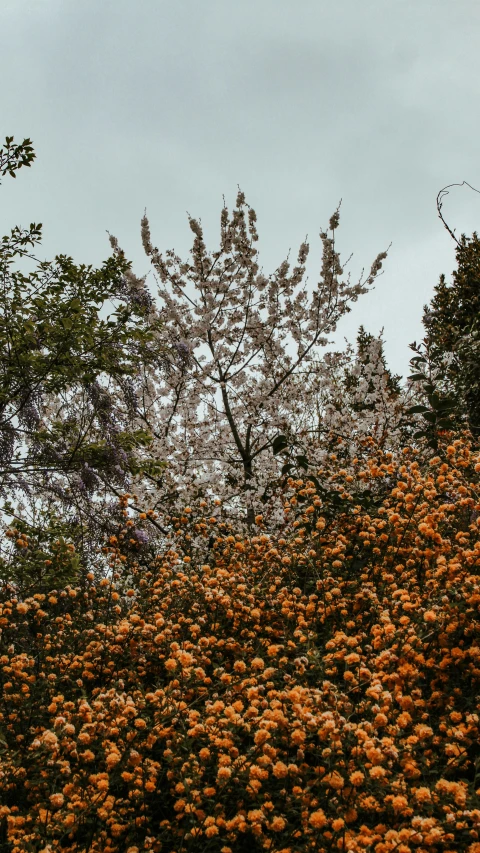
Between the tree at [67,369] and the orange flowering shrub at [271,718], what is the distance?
214cm

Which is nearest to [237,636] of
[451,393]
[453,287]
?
[451,393]

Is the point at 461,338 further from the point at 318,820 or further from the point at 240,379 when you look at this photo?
→ the point at 318,820

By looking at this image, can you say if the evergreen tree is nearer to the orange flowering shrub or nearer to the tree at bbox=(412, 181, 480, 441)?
the tree at bbox=(412, 181, 480, 441)

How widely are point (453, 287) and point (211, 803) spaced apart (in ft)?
45.8

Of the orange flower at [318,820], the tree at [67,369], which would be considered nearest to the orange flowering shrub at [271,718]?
the orange flower at [318,820]

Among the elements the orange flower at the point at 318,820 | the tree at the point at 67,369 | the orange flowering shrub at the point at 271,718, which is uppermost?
the tree at the point at 67,369

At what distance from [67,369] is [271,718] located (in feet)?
12.8

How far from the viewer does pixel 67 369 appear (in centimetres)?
513

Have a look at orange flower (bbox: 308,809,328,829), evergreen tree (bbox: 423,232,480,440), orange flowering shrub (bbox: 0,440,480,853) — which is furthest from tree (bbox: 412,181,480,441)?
orange flower (bbox: 308,809,328,829)

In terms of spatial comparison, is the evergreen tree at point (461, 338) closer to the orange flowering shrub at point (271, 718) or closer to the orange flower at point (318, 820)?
the orange flowering shrub at point (271, 718)

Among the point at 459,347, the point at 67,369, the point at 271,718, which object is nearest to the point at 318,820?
the point at 271,718

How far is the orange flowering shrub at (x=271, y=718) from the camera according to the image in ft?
6.07

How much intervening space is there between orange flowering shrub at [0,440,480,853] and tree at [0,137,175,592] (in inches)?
84.3

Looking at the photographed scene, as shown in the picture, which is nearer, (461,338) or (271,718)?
(271,718)
